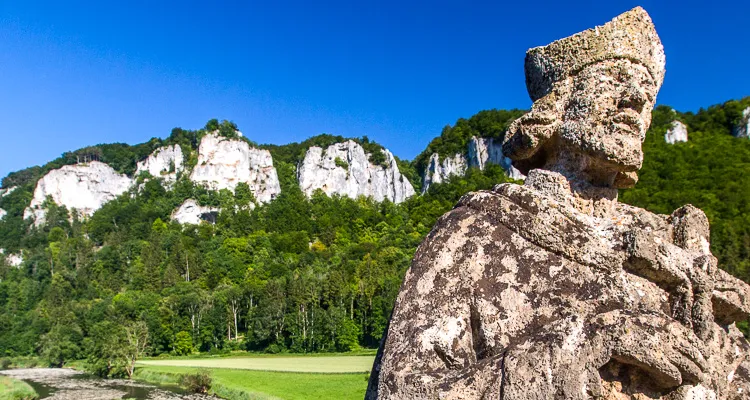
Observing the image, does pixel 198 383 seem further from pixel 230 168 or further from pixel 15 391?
pixel 230 168

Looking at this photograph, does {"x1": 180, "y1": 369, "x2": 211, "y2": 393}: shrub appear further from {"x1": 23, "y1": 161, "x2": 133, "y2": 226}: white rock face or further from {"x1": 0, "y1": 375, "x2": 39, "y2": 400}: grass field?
{"x1": 23, "y1": 161, "x2": 133, "y2": 226}: white rock face

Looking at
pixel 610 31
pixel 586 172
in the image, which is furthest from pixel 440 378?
pixel 610 31

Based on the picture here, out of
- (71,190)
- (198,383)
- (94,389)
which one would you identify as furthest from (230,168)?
(198,383)

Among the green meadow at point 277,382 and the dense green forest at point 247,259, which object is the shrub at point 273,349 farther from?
the green meadow at point 277,382

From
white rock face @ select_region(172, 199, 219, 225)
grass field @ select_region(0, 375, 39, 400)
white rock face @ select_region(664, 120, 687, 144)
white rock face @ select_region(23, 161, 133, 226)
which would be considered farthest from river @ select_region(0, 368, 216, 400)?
white rock face @ select_region(23, 161, 133, 226)

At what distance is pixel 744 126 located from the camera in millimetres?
137875

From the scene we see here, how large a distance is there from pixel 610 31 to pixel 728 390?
2718 millimetres

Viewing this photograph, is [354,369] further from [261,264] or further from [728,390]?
[261,264]

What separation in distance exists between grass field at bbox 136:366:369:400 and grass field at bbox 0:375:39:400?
10.4 metres


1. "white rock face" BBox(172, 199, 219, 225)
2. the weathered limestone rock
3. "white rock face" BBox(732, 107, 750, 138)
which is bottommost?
the weathered limestone rock

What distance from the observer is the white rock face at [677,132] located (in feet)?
464

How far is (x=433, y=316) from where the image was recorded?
366 centimetres

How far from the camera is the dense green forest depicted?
262 ft

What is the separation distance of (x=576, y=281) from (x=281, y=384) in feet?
135
